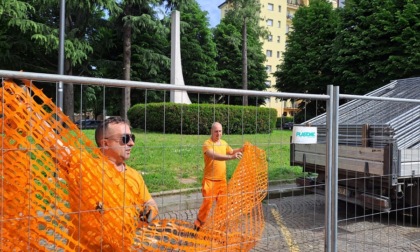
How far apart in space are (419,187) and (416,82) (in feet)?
11.9

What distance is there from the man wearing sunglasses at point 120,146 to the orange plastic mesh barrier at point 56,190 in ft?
0.24

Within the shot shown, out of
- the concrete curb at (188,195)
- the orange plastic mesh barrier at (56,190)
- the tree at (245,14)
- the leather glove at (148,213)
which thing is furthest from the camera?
the tree at (245,14)

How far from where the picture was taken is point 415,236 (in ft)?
19.1

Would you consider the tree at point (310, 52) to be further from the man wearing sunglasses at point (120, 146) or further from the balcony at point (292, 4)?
the balcony at point (292, 4)

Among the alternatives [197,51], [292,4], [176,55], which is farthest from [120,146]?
[292,4]

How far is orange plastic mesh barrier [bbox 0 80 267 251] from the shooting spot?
7.39 feet

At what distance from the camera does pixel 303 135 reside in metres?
3.45

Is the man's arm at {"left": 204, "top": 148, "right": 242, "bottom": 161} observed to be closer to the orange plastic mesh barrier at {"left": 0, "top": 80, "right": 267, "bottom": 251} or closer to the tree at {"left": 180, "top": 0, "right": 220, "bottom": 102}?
the orange plastic mesh barrier at {"left": 0, "top": 80, "right": 267, "bottom": 251}

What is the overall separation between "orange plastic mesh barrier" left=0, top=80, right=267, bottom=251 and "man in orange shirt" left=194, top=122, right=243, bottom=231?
→ 165 cm

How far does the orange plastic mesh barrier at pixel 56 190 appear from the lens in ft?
7.39

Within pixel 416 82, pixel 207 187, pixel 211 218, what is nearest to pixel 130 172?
pixel 211 218

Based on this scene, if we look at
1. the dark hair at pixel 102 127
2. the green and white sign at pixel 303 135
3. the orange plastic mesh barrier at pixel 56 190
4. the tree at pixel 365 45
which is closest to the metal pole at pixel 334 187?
the green and white sign at pixel 303 135

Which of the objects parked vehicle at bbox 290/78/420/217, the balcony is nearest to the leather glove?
parked vehicle at bbox 290/78/420/217

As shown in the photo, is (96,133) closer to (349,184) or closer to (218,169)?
(218,169)
